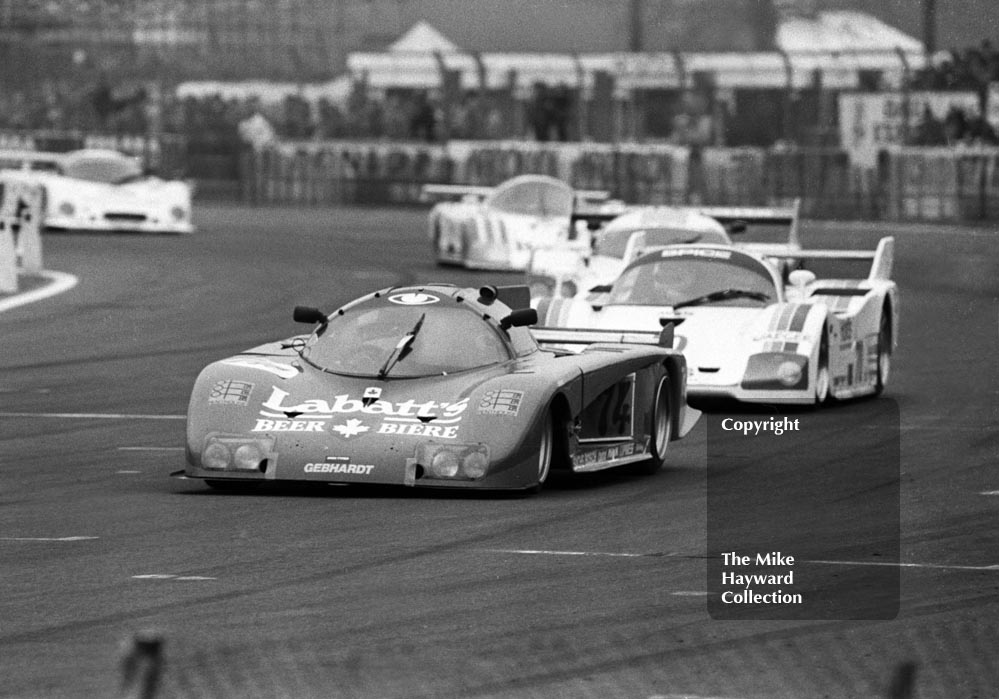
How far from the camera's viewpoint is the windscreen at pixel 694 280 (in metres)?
15.9

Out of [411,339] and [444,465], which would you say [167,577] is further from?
[411,339]

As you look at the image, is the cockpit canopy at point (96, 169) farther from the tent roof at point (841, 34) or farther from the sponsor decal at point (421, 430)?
the sponsor decal at point (421, 430)

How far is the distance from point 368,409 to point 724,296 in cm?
541

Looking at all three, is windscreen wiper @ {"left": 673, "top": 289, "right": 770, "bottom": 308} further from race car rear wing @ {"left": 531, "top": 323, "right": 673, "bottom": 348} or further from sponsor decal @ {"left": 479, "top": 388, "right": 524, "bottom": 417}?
sponsor decal @ {"left": 479, "top": 388, "right": 524, "bottom": 417}

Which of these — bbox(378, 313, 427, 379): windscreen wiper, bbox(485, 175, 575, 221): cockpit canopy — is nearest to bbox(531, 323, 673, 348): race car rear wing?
bbox(378, 313, 427, 379): windscreen wiper

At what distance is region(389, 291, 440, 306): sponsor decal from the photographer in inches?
466

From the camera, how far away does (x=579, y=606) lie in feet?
25.8

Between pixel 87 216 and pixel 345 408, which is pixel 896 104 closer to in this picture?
pixel 87 216

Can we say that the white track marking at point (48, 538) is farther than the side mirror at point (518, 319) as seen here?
No

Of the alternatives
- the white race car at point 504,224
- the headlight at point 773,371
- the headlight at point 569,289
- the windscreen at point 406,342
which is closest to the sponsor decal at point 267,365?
the windscreen at point 406,342

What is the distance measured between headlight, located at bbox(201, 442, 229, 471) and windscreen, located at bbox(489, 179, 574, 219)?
19295 millimetres

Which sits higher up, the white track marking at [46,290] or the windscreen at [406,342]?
the windscreen at [406,342]

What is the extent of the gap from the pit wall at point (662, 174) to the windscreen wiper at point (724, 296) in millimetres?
25300

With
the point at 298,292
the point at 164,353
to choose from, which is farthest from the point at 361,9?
the point at 164,353
